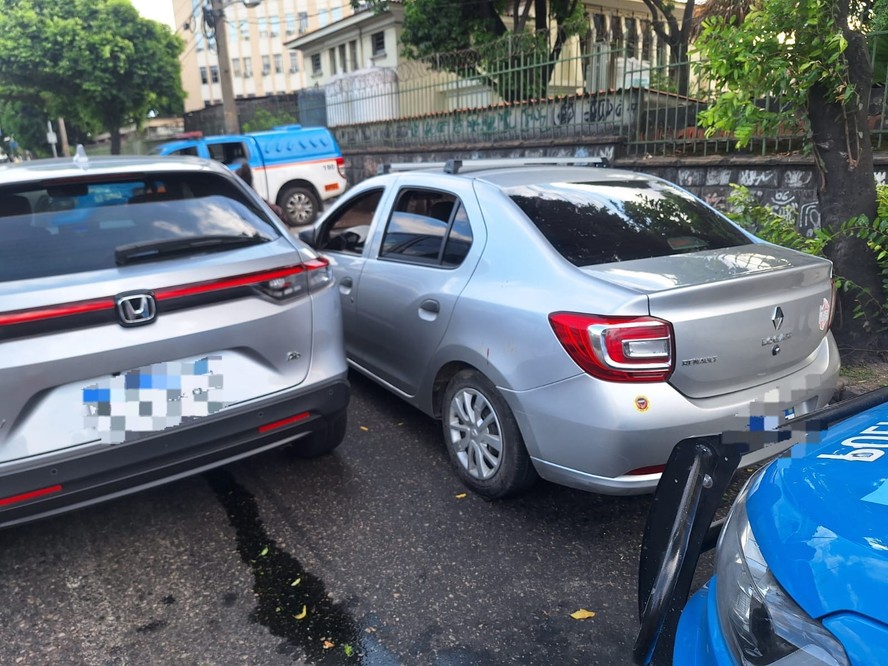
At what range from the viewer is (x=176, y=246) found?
281 cm

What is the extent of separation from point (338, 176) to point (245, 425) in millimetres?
11146

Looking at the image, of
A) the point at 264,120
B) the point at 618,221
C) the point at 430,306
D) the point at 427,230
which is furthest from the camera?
the point at 264,120

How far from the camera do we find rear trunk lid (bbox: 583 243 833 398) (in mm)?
2541

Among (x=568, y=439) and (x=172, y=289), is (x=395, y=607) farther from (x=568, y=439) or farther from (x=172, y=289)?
(x=172, y=289)

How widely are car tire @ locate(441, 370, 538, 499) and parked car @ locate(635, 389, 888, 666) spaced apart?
1.10 meters

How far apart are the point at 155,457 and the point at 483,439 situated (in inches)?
57.0

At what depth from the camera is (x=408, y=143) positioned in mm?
12289

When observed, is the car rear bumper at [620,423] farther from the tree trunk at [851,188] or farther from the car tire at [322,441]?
the tree trunk at [851,188]

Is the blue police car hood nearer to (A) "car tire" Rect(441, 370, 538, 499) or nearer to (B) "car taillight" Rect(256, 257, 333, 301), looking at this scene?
(A) "car tire" Rect(441, 370, 538, 499)

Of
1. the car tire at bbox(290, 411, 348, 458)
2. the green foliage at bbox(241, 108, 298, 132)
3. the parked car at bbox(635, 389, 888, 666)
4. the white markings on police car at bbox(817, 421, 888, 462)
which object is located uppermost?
the green foliage at bbox(241, 108, 298, 132)

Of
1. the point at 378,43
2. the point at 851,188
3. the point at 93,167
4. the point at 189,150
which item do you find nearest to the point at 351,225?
the point at 93,167

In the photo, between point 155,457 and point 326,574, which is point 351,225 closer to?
point 155,457

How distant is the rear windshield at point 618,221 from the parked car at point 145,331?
1.10 metres

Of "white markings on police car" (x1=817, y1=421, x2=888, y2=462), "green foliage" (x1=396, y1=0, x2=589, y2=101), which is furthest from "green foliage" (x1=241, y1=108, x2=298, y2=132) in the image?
"white markings on police car" (x1=817, y1=421, x2=888, y2=462)
